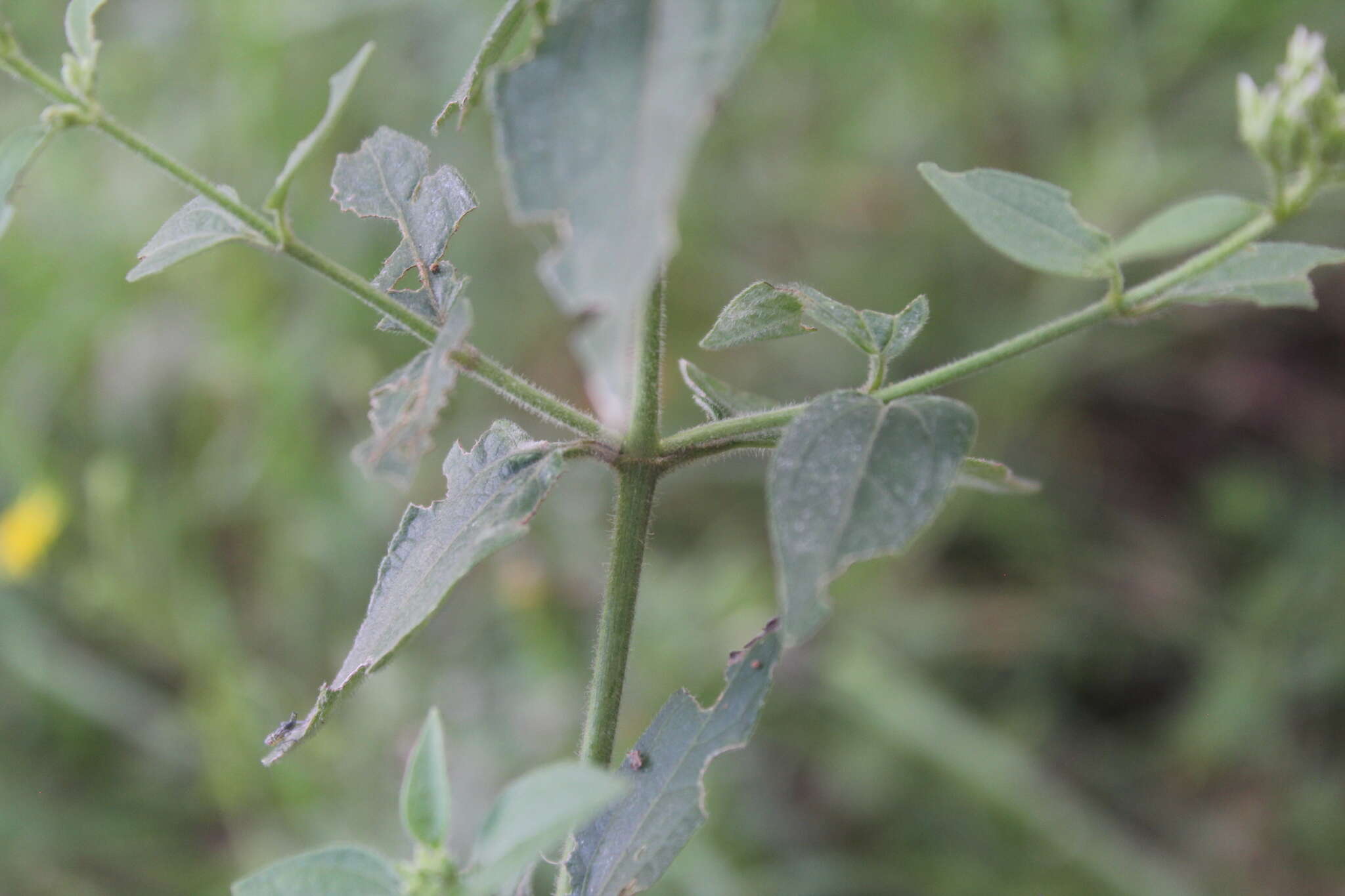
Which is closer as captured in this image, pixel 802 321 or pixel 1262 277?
pixel 1262 277

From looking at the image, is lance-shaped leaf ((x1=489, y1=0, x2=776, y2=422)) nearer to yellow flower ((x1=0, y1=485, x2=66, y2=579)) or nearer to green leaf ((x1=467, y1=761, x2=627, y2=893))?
green leaf ((x1=467, y1=761, x2=627, y2=893))

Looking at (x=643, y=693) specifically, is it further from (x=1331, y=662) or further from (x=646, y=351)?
(x=646, y=351)

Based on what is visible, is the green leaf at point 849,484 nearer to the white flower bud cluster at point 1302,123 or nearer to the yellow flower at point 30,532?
the white flower bud cluster at point 1302,123

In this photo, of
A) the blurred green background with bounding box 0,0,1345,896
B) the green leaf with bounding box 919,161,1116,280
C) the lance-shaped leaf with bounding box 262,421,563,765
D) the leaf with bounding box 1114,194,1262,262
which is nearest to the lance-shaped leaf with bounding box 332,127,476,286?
the lance-shaped leaf with bounding box 262,421,563,765

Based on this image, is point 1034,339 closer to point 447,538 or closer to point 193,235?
point 447,538

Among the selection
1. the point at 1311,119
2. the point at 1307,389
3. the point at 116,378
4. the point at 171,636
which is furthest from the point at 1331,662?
the point at 116,378

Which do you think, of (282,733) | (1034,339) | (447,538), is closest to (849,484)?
(1034,339)

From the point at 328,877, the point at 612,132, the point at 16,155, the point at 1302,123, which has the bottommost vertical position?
the point at 328,877
